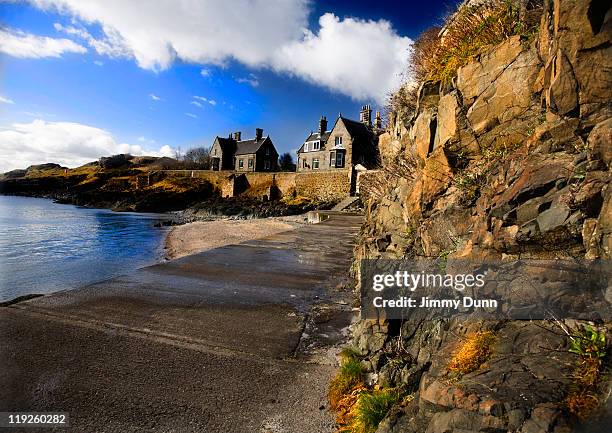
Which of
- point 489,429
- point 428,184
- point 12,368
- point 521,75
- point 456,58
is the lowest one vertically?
point 12,368

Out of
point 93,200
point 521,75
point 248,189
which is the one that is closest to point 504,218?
point 521,75

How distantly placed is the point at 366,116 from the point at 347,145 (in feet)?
23.8

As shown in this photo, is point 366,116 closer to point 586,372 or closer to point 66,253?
point 66,253

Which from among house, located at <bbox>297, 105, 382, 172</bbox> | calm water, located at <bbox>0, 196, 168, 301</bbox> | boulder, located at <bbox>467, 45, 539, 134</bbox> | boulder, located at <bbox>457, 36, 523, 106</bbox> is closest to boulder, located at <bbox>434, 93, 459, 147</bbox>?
boulder, located at <bbox>457, 36, 523, 106</bbox>

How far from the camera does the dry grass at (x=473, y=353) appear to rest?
9.40 feet

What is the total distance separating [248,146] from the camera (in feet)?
204

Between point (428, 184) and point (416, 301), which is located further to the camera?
point (428, 184)

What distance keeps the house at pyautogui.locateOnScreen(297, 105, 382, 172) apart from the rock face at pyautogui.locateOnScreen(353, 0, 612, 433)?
35.7 m

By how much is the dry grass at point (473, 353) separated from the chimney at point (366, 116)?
46646mm

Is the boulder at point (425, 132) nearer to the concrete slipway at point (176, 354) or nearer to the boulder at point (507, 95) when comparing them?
the boulder at point (507, 95)

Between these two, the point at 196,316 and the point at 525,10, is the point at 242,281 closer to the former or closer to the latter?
the point at 196,316

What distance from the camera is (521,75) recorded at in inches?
194

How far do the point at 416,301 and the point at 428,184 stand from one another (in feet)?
7.11

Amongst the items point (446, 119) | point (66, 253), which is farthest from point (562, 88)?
point (66, 253)
